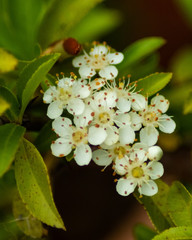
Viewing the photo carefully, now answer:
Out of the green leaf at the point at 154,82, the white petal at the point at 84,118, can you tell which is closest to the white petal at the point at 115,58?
the green leaf at the point at 154,82

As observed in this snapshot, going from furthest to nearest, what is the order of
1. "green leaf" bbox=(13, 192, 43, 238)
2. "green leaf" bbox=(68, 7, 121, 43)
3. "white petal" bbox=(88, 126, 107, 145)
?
"green leaf" bbox=(68, 7, 121, 43)
"green leaf" bbox=(13, 192, 43, 238)
"white petal" bbox=(88, 126, 107, 145)

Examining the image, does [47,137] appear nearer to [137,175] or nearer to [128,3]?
[137,175]

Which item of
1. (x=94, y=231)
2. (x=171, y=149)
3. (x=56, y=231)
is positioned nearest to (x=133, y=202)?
(x=94, y=231)

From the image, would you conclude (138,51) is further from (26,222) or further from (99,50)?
(26,222)

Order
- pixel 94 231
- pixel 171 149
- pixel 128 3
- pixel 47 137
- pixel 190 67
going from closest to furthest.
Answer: pixel 47 137 < pixel 171 149 < pixel 190 67 < pixel 94 231 < pixel 128 3

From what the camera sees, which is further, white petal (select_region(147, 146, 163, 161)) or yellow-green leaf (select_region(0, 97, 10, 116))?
white petal (select_region(147, 146, 163, 161))

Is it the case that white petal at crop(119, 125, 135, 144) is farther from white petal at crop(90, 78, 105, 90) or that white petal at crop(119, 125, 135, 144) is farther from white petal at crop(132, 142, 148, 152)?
white petal at crop(90, 78, 105, 90)

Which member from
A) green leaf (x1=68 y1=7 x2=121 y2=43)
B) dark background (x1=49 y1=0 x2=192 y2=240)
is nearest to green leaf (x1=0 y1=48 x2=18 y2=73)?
green leaf (x1=68 y1=7 x2=121 y2=43)

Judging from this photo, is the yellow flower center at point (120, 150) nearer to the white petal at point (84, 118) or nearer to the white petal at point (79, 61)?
the white petal at point (84, 118)
